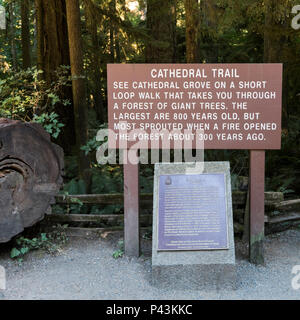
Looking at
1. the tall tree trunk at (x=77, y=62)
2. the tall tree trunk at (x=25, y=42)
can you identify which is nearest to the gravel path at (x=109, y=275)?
the tall tree trunk at (x=77, y=62)

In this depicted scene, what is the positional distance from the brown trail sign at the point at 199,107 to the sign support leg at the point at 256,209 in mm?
13

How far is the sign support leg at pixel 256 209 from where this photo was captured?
507cm

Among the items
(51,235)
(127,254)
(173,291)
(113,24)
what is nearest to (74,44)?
(113,24)

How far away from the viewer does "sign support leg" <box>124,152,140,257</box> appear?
520 centimetres

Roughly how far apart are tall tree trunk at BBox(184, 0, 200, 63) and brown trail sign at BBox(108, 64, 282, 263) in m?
3.20

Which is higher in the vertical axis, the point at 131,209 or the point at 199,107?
the point at 199,107

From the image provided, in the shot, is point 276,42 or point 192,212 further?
point 276,42

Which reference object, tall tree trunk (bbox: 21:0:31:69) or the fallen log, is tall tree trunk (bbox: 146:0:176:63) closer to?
tall tree trunk (bbox: 21:0:31:69)

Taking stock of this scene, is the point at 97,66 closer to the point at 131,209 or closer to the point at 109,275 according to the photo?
the point at 131,209

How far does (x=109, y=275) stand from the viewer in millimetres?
4754

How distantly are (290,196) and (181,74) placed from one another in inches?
171

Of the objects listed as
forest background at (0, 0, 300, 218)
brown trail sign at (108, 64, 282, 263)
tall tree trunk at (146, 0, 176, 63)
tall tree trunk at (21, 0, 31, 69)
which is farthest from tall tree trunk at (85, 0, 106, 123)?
brown trail sign at (108, 64, 282, 263)

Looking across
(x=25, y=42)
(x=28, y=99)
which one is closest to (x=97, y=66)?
(x=28, y=99)

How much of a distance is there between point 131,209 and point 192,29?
4357 millimetres
